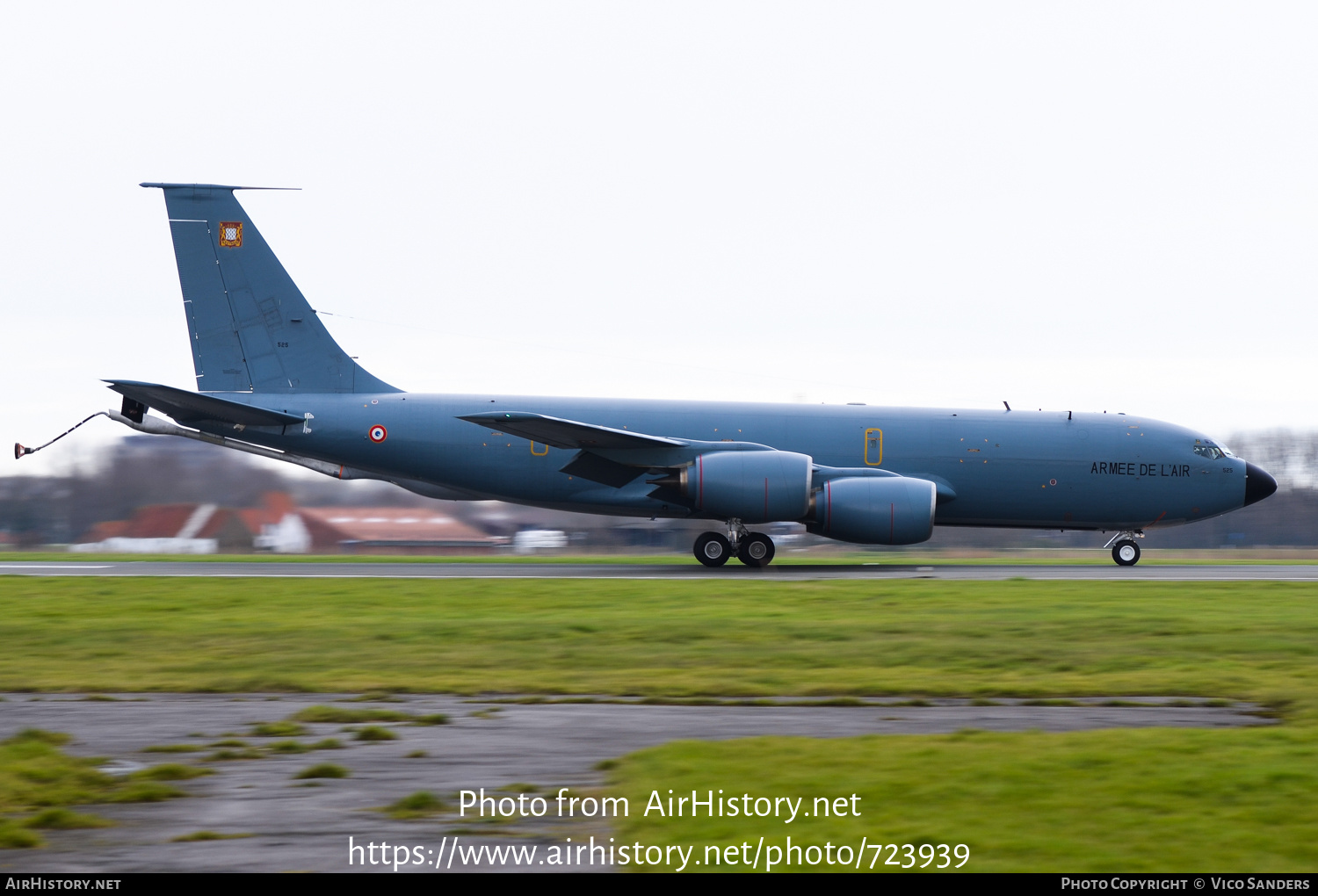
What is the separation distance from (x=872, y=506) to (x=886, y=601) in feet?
24.2

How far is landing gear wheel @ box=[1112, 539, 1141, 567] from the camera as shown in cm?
2617

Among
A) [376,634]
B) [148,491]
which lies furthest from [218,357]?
[376,634]

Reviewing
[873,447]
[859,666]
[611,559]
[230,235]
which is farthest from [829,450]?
[859,666]

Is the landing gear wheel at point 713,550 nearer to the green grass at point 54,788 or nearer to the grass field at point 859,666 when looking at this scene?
the grass field at point 859,666

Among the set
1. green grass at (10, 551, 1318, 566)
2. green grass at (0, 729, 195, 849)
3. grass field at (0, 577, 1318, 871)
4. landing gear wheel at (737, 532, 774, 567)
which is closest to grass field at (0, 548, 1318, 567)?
green grass at (10, 551, 1318, 566)

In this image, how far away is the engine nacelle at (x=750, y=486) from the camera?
2314 centimetres

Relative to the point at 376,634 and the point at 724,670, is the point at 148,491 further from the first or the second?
the point at 724,670

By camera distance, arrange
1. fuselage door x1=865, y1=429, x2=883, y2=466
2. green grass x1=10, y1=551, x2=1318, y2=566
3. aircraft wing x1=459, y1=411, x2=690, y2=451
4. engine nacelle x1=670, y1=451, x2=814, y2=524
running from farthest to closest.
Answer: green grass x1=10, y1=551, x2=1318, y2=566
fuselage door x1=865, y1=429, x2=883, y2=466
engine nacelle x1=670, y1=451, x2=814, y2=524
aircraft wing x1=459, y1=411, x2=690, y2=451

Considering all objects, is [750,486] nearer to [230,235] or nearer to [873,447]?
[873,447]

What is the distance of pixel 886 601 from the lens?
16.0 m

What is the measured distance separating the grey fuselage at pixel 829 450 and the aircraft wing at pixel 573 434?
818 millimetres

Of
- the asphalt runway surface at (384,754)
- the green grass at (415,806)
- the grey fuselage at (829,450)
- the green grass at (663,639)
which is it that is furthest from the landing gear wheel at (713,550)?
the green grass at (415,806)

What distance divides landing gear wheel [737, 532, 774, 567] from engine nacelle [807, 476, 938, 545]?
1.28m

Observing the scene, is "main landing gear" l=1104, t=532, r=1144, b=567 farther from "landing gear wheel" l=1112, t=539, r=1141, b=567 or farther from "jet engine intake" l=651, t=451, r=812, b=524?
"jet engine intake" l=651, t=451, r=812, b=524
